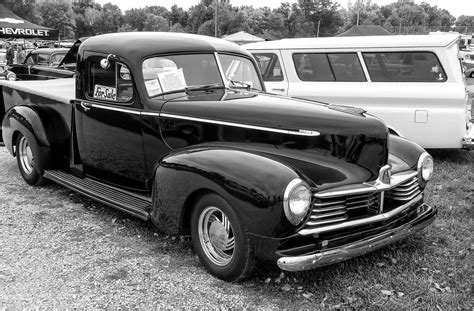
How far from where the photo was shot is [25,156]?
593cm

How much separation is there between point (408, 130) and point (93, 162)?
15.6ft

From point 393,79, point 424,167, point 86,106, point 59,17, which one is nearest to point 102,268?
point 86,106

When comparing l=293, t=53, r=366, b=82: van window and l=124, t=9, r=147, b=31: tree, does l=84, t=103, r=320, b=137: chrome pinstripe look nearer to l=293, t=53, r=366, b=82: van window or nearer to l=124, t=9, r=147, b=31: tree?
l=293, t=53, r=366, b=82: van window

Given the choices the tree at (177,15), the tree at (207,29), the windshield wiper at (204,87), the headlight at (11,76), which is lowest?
the headlight at (11,76)

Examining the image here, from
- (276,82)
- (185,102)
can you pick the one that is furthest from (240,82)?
(276,82)

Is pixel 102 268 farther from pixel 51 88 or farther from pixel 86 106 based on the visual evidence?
pixel 51 88

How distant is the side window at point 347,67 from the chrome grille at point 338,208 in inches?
179

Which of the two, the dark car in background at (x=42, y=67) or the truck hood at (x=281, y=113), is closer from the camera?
the truck hood at (x=281, y=113)

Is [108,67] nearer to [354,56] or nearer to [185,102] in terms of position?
[185,102]

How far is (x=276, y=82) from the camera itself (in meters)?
8.12

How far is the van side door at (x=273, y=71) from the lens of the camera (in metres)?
8.05

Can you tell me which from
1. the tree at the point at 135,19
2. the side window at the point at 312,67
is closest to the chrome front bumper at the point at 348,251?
the side window at the point at 312,67

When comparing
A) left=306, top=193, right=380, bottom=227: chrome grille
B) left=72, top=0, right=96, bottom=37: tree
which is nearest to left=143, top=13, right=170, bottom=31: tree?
left=72, top=0, right=96, bottom=37: tree

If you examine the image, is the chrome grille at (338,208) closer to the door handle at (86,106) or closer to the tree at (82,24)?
the door handle at (86,106)
